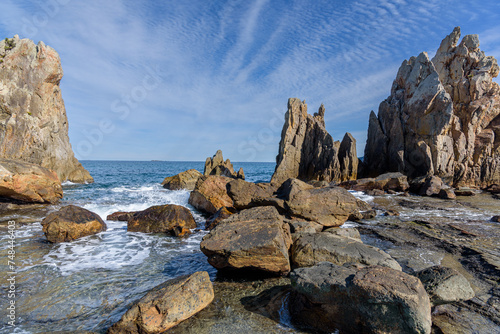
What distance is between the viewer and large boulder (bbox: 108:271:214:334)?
4.14 metres


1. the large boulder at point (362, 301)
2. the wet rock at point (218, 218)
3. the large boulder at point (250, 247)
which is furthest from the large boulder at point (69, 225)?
the large boulder at point (362, 301)

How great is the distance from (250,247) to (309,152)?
35.6 meters

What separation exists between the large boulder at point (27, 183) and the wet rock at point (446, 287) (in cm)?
1867

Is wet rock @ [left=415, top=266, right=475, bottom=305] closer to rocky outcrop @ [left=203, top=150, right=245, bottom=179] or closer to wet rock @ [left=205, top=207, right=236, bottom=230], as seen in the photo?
wet rock @ [left=205, top=207, right=236, bottom=230]

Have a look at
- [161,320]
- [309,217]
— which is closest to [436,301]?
[161,320]

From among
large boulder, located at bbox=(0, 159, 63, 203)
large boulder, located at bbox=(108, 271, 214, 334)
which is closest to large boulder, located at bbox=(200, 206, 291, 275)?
large boulder, located at bbox=(108, 271, 214, 334)

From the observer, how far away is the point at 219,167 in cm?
3959

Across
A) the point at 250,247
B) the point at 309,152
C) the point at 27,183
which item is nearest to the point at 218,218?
the point at 250,247

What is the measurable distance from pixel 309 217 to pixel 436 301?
5.47 metres

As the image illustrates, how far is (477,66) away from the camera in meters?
37.8

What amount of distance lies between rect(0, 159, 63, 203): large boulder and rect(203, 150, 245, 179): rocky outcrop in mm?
24014

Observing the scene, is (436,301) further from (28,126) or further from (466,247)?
(28,126)

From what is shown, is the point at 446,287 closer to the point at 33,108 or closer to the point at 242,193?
the point at 242,193

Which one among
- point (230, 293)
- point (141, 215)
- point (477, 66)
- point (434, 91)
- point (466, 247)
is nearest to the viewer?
point (230, 293)
